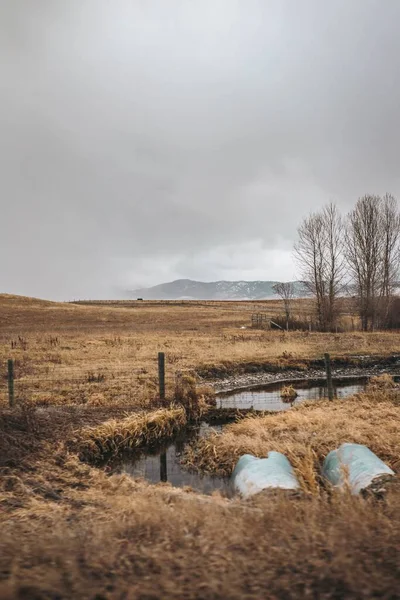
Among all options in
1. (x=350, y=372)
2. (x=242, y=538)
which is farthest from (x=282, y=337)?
(x=242, y=538)

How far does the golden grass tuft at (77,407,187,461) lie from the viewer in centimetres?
1026

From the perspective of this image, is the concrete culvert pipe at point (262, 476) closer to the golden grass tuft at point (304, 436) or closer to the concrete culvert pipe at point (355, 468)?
the golden grass tuft at point (304, 436)

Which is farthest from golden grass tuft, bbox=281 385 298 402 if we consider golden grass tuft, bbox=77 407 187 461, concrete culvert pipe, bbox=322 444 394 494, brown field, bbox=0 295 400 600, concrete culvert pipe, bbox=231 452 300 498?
concrete culvert pipe, bbox=231 452 300 498

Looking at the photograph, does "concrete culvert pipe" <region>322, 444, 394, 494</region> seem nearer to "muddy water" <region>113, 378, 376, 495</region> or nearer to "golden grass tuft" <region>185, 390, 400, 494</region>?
"golden grass tuft" <region>185, 390, 400, 494</region>

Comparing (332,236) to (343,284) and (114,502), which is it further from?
(114,502)

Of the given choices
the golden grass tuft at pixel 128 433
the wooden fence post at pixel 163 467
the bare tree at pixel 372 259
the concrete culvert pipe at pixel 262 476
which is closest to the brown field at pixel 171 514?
the golden grass tuft at pixel 128 433

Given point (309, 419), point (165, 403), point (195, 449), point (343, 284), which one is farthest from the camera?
point (343, 284)

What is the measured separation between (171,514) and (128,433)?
7.29 metres

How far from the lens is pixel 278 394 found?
17.6 metres

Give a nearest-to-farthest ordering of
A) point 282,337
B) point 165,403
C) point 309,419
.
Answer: point 309,419 → point 165,403 → point 282,337

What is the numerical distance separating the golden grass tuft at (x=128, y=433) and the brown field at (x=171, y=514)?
43mm

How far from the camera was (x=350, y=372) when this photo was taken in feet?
75.0

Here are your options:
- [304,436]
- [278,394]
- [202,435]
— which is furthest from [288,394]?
[304,436]

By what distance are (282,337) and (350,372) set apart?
11.1 meters
